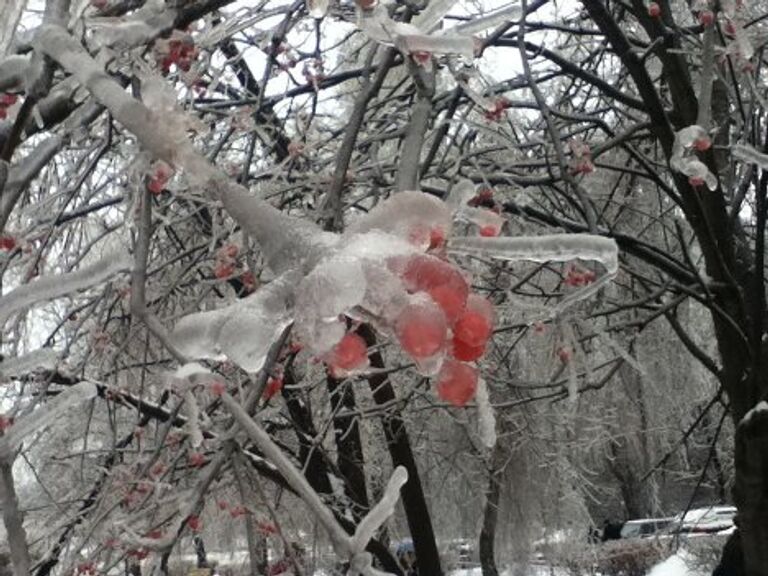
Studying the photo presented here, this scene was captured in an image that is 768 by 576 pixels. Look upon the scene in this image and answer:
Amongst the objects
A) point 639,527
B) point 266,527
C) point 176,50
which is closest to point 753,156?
point 176,50

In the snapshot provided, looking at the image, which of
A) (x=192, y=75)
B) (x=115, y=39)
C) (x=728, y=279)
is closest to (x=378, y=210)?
(x=115, y=39)

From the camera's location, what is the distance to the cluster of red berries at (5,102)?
167 centimetres

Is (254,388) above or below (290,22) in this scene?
below

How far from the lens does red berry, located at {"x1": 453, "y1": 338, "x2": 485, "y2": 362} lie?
0.75 m

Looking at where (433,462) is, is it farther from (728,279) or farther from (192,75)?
(192,75)

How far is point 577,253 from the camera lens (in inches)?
32.3

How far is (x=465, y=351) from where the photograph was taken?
752 millimetres

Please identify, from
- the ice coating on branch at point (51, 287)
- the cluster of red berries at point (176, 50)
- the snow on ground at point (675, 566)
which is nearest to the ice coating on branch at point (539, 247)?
the ice coating on branch at point (51, 287)

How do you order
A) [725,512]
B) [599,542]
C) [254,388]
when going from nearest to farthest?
1. [254,388]
2. [725,512]
3. [599,542]

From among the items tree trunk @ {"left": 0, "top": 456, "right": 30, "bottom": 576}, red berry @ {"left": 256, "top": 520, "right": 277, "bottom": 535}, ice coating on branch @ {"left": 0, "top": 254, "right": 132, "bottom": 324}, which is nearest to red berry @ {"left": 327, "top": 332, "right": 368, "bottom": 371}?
ice coating on branch @ {"left": 0, "top": 254, "right": 132, "bottom": 324}

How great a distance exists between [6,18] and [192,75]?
1.67 m

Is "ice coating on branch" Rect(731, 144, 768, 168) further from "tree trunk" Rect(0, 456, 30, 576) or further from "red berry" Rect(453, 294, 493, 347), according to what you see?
"tree trunk" Rect(0, 456, 30, 576)

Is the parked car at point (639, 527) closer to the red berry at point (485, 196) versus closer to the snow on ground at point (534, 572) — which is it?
the snow on ground at point (534, 572)

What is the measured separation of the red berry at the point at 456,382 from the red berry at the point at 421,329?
115 millimetres
